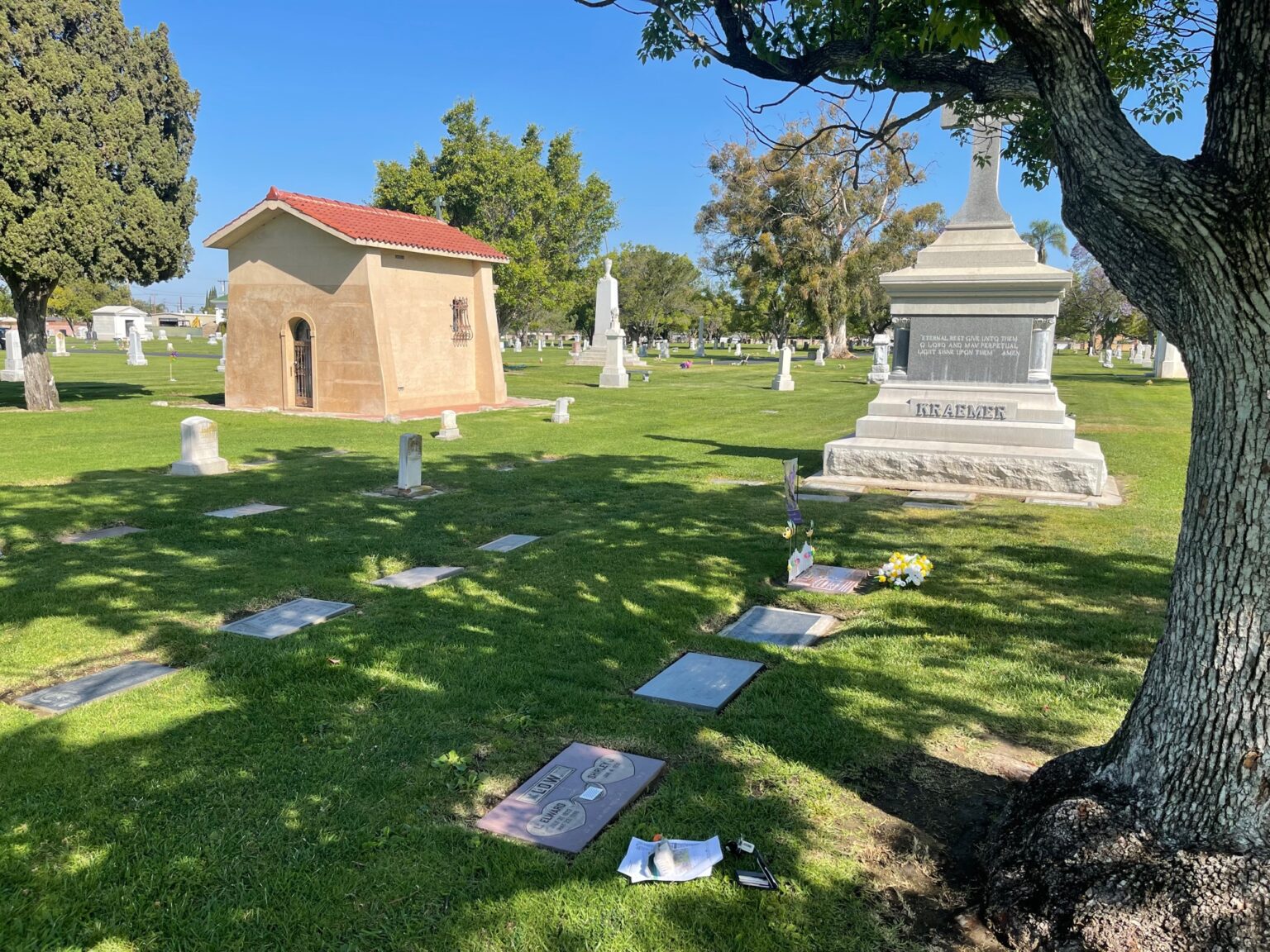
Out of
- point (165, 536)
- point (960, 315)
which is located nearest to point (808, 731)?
point (165, 536)

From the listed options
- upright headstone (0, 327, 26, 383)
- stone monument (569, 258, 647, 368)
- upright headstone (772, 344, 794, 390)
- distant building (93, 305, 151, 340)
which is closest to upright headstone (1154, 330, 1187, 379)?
upright headstone (772, 344, 794, 390)

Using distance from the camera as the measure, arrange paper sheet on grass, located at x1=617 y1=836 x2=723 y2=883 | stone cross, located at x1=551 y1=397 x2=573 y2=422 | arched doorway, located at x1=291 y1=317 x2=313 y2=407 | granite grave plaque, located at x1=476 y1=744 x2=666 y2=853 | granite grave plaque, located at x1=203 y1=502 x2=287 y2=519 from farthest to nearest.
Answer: arched doorway, located at x1=291 y1=317 x2=313 y2=407, stone cross, located at x1=551 y1=397 x2=573 y2=422, granite grave plaque, located at x1=203 y1=502 x2=287 y2=519, granite grave plaque, located at x1=476 y1=744 x2=666 y2=853, paper sheet on grass, located at x1=617 y1=836 x2=723 y2=883

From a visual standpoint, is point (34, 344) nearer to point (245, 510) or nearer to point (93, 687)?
point (245, 510)

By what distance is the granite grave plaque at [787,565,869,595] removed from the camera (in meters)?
6.84

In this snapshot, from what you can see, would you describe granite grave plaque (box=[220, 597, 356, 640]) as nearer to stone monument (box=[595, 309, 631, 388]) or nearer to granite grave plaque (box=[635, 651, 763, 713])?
granite grave plaque (box=[635, 651, 763, 713])

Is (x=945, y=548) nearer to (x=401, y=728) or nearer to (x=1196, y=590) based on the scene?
(x=1196, y=590)

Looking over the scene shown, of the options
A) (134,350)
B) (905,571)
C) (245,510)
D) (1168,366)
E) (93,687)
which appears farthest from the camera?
(134,350)

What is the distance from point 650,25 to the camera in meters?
5.61

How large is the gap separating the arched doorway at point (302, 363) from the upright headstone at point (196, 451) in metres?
10.5

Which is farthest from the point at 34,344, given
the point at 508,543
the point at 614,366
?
the point at 614,366

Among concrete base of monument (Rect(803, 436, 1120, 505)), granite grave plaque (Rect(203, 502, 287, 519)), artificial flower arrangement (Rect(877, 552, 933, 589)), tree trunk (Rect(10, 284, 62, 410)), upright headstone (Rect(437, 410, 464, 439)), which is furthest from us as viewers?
tree trunk (Rect(10, 284, 62, 410))

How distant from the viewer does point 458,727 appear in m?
4.27

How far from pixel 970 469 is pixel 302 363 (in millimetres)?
18350

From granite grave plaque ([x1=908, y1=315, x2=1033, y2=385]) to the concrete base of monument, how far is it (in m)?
0.82
